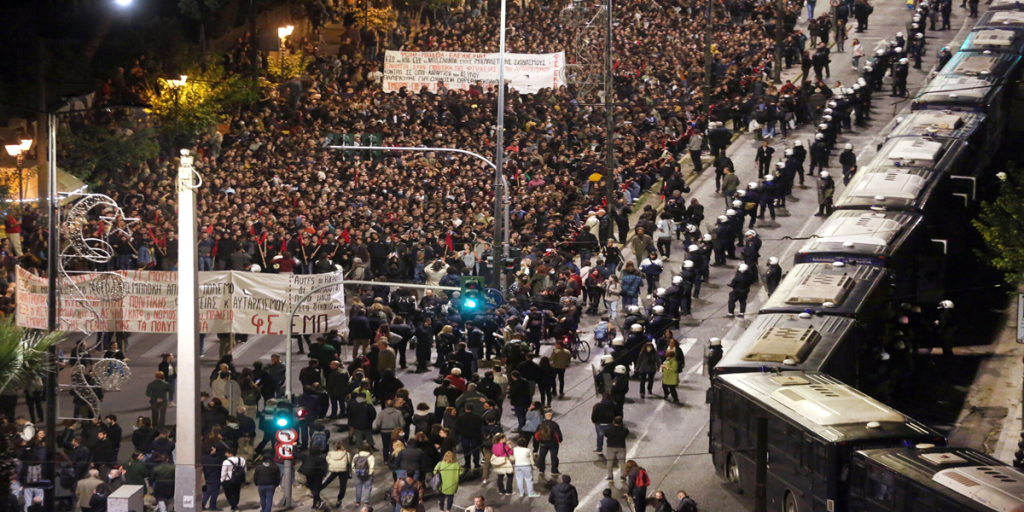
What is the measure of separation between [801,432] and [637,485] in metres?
3.02

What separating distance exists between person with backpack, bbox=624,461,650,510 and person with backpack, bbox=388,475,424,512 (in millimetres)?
3332

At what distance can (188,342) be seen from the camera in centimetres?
1945

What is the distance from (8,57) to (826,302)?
89.1 ft

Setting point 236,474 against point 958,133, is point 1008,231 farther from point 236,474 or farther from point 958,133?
point 236,474

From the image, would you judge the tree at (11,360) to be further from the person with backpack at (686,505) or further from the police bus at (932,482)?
the police bus at (932,482)

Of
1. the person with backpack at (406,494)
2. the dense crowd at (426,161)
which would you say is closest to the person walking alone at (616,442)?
the person with backpack at (406,494)

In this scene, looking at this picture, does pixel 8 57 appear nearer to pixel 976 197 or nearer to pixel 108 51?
pixel 108 51

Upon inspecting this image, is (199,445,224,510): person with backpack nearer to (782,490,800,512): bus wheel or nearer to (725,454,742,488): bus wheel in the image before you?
(725,454,742,488): bus wheel

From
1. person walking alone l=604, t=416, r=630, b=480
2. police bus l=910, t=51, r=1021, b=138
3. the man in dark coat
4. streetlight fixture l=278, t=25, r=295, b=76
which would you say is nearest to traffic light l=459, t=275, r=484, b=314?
person walking alone l=604, t=416, r=630, b=480

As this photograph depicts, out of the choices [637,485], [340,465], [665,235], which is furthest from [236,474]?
[665,235]

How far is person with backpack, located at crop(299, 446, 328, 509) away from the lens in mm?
22688

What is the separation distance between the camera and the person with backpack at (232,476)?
22750 mm

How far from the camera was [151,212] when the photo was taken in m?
34.4

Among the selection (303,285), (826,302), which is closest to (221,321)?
(303,285)
